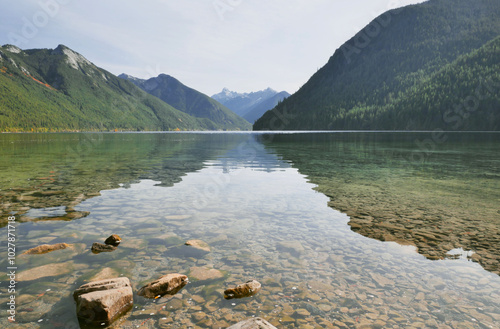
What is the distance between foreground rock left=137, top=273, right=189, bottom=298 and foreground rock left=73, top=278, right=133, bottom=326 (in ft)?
Result: 1.38

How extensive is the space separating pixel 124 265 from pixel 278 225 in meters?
6.52

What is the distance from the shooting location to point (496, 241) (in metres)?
10.6

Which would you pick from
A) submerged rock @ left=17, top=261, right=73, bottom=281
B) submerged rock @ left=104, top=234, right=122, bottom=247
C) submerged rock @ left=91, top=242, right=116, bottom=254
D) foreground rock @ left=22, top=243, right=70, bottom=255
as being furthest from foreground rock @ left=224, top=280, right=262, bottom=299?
foreground rock @ left=22, top=243, right=70, bottom=255

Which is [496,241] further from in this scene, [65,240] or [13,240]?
[13,240]

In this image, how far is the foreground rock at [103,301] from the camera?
6.02 meters

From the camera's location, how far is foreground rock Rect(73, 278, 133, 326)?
602cm

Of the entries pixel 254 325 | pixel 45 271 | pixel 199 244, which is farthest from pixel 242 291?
pixel 45 271

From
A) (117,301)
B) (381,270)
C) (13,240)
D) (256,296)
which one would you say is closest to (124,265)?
(117,301)

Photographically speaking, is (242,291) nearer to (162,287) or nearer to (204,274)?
(204,274)

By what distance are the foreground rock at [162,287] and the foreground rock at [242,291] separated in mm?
1301

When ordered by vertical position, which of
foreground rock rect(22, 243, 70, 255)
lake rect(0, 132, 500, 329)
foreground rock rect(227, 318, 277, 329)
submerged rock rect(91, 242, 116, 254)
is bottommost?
lake rect(0, 132, 500, 329)

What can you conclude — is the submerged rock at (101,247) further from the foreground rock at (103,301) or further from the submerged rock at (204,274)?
the submerged rock at (204,274)

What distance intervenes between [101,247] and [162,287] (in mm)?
3966

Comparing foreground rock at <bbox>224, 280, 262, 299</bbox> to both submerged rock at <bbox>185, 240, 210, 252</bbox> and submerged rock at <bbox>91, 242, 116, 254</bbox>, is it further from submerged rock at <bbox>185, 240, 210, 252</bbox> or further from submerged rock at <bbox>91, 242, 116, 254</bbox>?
submerged rock at <bbox>91, 242, 116, 254</bbox>
